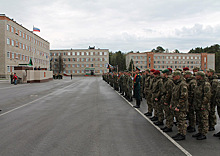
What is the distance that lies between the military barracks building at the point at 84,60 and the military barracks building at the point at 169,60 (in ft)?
50.8

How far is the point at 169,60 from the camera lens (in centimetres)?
11006

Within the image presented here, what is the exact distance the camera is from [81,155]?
452 cm

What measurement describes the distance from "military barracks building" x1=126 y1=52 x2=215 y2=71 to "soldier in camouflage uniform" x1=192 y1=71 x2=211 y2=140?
4008 inches

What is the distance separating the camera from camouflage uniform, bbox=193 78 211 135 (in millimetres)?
5641

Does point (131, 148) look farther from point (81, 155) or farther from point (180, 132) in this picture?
point (180, 132)

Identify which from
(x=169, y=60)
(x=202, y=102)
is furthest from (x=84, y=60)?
(x=202, y=102)

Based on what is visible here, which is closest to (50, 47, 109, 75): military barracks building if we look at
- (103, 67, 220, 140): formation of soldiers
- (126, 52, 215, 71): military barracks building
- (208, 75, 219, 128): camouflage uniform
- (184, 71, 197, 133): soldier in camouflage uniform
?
(126, 52, 215, 71): military barracks building

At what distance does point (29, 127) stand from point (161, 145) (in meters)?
4.36

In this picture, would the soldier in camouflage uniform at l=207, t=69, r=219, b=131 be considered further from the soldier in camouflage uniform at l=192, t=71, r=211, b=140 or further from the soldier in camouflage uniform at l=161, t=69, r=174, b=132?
the soldier in camouflage uniform at l=161, t=69, r=174, b=132

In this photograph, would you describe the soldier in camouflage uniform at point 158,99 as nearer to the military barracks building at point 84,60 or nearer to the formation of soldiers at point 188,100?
the formation of soldiers at point 188,100

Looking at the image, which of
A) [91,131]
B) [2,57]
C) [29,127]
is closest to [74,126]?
[91,131]

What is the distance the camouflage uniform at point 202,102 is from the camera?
5641mm

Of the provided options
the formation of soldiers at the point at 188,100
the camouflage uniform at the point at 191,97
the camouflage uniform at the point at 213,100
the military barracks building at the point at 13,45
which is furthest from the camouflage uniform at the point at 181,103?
the military barracks building at the point at 13,45

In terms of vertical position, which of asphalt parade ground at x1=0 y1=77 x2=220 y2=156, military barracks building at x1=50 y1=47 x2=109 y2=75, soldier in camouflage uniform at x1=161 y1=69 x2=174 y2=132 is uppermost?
military barracks building at x1=50 y1=47 x2=109 y2=75
